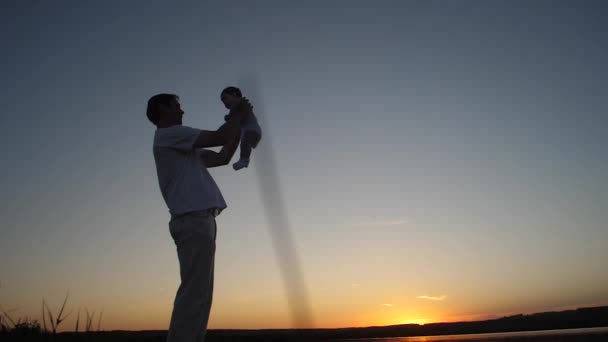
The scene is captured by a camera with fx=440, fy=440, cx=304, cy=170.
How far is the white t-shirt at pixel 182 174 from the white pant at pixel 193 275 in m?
0.10

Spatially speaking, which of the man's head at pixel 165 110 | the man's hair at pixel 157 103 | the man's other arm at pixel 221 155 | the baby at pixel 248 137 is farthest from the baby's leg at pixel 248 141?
the man's hair at pixel 157 103

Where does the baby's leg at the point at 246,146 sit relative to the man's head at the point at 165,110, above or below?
below

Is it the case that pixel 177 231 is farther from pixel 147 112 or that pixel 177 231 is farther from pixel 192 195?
pixel 147 112

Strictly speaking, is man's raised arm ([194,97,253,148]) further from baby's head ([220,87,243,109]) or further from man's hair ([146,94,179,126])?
man's hair ([146,94,179,126])

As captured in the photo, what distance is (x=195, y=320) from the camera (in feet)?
9.41

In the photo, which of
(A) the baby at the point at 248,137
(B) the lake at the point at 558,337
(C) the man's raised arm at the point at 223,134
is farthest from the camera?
(B) the lake at the point at 558,337

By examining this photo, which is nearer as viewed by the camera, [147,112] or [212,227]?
[212,227]

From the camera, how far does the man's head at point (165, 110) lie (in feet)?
11.5

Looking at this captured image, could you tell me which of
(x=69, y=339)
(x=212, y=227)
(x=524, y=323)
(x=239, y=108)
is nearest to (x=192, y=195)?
(x=212, y=227)

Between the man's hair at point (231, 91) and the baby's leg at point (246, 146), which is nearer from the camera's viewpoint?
the baby's leg at point (246, 146)

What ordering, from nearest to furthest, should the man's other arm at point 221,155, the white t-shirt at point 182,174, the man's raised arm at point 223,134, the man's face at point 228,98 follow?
the white t-shirt at point 182,174
the man's raised arm at point 223,134
the man's other arm at point 221,155
the man's face at point 228,98

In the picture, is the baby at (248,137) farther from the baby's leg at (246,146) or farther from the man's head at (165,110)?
the man's head at (165,110)

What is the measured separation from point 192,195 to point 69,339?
3.23 m

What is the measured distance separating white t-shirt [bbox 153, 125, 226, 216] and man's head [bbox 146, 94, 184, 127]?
0.15m
